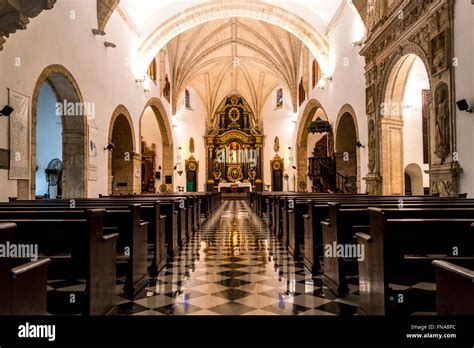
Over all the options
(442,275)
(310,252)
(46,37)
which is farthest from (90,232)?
(46,37)

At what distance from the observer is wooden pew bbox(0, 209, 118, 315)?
2801 mm

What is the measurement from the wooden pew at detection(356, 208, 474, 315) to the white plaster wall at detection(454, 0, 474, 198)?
4.32 m

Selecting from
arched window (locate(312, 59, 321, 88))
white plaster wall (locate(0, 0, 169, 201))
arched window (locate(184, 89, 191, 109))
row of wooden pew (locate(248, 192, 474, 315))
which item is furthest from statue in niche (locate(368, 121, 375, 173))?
arched window (locate(184, 89, 191, 109))

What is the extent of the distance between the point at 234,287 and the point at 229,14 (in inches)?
557

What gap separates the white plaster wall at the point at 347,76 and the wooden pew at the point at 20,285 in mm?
11260

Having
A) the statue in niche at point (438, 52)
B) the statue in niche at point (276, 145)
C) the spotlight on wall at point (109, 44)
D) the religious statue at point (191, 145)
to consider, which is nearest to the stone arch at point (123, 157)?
the spotlight on wall at point (109, 44)

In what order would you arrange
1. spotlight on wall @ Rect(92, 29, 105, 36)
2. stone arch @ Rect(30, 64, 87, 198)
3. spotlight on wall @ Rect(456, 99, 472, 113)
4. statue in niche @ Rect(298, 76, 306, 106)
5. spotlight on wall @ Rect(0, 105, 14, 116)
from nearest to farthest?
spotlight on wall @ Rect(0, 105, 14, 116) < spotlight on wall @ Rect(456, 99, 472, 113) < stone arch @ Rect(30, 64, 87, 198) < spotlight on wall @ Rect(92, 29, 105, 36) < statue in niche @ Rect(298, 76, 306, 106)

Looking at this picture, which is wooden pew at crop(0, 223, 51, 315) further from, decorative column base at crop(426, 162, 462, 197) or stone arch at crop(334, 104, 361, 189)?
stone arch at crop(334, 104, 361, 189)

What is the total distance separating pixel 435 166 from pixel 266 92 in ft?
74.9

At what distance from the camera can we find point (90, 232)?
8.98ft

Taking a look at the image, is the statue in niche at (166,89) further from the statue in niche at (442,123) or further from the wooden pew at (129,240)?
the wooden pew at (129,240)

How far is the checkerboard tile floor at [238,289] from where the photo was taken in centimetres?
333

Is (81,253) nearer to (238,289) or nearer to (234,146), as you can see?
(238,289)

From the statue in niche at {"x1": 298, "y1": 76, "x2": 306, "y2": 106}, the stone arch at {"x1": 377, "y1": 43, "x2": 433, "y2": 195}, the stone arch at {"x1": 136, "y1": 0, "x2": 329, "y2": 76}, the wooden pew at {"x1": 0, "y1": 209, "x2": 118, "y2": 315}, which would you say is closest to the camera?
the wooden pew at {"x1": 0, "y1": 209, "x2": 118, "y2": 315}
